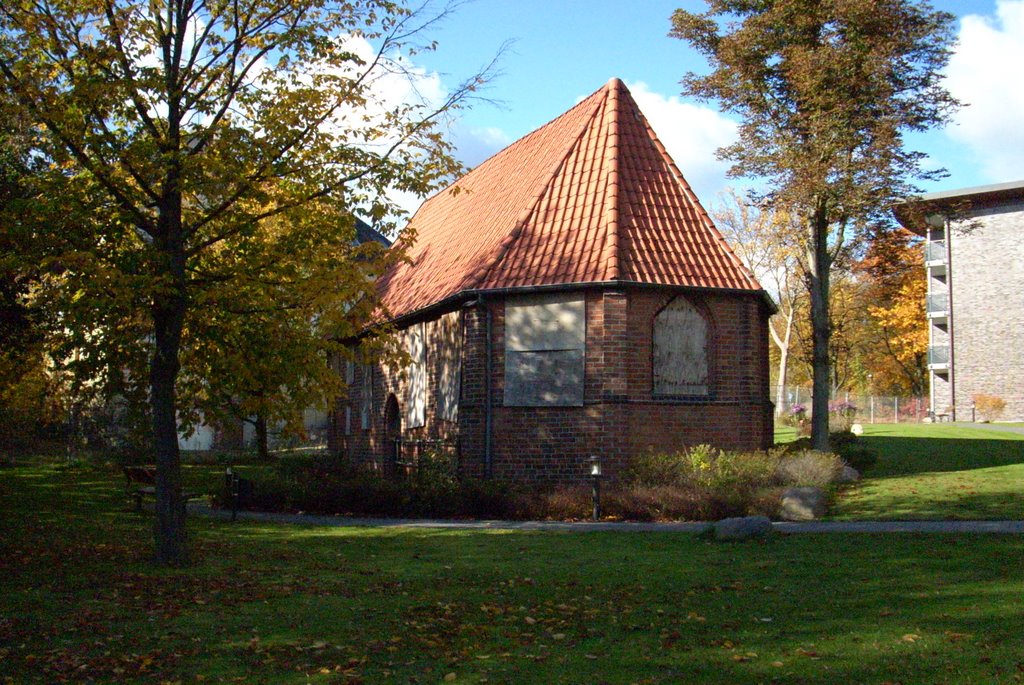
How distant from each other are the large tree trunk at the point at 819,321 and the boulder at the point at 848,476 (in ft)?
9.06

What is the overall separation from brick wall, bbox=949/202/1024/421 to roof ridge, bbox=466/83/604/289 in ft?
120

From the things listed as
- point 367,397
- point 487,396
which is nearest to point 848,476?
point 487,396

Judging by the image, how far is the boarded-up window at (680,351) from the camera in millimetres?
20500

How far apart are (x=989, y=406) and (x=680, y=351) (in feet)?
126

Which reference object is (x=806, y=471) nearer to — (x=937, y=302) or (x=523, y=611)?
(x=523, y=611)

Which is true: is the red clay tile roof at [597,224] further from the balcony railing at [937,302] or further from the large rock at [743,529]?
the balcony railing at [937,302]

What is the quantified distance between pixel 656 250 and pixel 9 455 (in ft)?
81.5

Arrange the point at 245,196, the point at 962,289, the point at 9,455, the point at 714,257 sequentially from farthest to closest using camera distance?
the point at 962,289, the point at 9,455, the point at 714,257, the point at 245,196

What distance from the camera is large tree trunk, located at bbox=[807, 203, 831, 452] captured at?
78.4ft

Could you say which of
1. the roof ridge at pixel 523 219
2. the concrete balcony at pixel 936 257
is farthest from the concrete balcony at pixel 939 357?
the roof ridge at pixel 523 219

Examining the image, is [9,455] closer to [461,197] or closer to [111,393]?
[461,197]

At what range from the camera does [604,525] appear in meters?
16.4

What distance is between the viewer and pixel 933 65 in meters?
22.6

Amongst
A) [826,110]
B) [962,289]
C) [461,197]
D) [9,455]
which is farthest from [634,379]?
[962,289]
